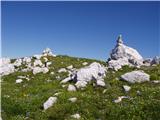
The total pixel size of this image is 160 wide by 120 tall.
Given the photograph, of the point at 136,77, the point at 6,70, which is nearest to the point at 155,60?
the point at 136,77

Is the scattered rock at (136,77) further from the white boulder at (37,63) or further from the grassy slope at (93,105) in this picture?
the white boulder at (37,63)

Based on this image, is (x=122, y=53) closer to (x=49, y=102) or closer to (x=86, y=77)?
(x=86, y=77)

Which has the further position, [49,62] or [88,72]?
[49,62]

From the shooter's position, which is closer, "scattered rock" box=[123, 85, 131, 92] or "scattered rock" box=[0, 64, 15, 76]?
"scattered rock" box=[123, 85, 131, 92]

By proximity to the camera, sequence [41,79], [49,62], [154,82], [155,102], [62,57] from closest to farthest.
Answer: [155,102] < [154,82] < [41,79] < [49,62] < [62,57]

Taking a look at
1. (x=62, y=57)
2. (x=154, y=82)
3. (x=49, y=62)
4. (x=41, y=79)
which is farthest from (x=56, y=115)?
(x=62, y=57)

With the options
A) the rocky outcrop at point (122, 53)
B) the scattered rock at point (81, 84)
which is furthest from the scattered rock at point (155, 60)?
the scattered rock at point (81, 84)

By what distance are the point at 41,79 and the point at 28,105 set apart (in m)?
12.6

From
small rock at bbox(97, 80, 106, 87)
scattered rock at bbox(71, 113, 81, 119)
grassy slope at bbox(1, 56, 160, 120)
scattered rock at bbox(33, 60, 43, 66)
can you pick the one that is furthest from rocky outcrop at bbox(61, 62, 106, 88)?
scattered rock at bbox(33, 60, 43, 66)

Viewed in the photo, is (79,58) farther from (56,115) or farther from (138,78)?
(56,115)

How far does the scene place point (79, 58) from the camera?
5431 centimetres

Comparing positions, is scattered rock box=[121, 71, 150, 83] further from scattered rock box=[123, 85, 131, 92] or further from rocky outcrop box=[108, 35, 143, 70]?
rocky outcrop box=[108, 35, 143, 70]

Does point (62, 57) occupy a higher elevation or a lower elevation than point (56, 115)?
higher

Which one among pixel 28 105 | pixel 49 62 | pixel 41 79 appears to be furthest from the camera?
pixel 49 62
